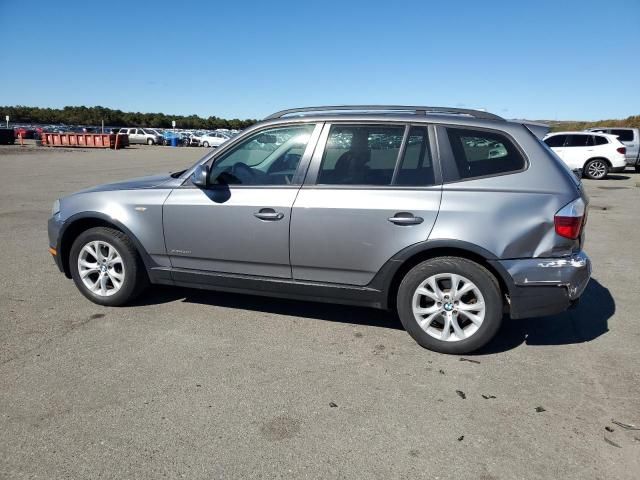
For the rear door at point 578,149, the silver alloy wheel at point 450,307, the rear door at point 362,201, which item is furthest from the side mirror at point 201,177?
the rear door at point 578,149

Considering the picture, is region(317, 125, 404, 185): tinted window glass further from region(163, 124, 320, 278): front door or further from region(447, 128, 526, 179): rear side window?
region(447, 128, 526, 179): rear side window

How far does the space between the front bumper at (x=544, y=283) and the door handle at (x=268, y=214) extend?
1701mm

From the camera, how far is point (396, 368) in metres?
3.64

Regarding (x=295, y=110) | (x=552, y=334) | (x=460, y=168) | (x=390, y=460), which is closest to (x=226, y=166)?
(x=295, y=110)

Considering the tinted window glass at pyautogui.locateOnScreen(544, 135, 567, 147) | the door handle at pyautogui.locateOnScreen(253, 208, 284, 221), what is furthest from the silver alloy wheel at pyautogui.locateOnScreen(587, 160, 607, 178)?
the door handle at pyautogui.locateOnScreen(253, 208, 284, 221)

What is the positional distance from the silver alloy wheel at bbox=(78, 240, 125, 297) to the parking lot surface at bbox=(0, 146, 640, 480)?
200mm

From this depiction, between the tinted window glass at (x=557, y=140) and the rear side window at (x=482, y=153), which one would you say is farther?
the tinted window glass at (x=557, y=140)

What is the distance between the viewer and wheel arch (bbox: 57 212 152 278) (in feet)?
15.0

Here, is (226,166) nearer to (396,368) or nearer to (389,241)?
(389,241)

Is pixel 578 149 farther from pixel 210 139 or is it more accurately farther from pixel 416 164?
pixel 210 139

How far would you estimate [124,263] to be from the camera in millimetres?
4609

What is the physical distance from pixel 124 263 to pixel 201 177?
3.74 feet

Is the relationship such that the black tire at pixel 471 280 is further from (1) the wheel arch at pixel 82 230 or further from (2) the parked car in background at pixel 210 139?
(2) the parked car in background at pixel 210 139

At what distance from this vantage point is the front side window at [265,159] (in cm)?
420
